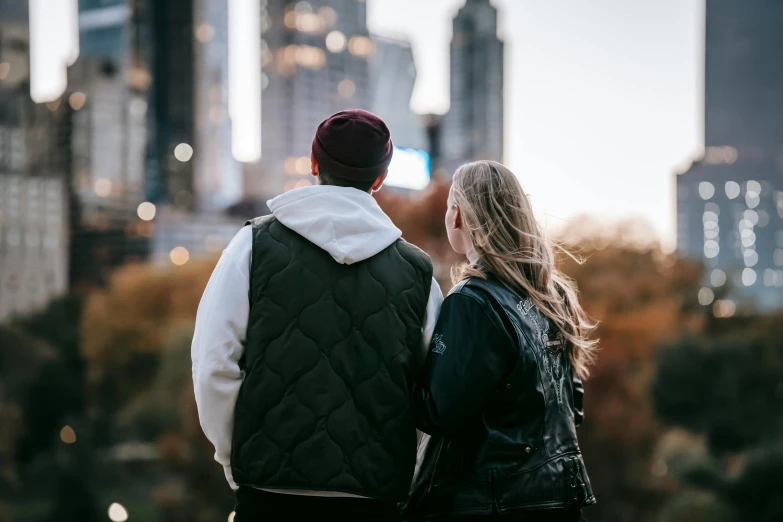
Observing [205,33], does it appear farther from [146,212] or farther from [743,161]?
[743,161]

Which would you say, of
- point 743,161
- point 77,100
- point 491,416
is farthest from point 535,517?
point 743,161

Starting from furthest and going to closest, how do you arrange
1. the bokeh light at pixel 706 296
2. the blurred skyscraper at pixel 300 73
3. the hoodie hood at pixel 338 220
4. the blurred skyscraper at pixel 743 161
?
1. the blurred skyscraper at pixel 743 161
2. the blurred skyscraper at pixel 300 73
3. the bokeh light at pixel 706 296
4. the hoodie hood at pixel 338 220

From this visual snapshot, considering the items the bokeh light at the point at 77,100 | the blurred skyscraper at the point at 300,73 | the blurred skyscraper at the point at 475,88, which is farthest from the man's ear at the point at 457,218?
the blurred skyscraper at the point at 475,88

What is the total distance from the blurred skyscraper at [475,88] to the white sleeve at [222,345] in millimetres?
140295

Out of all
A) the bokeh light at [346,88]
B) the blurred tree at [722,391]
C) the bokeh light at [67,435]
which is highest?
the bokeh light at [346,88]

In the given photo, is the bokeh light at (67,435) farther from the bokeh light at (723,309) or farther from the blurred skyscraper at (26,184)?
the blurred skyscraper at (26,184)

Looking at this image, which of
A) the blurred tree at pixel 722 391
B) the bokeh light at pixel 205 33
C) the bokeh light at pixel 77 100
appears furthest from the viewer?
the bokeh light at pixel 205 33

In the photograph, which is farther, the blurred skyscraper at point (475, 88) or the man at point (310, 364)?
the blurred skyscraper at point (475, 88)

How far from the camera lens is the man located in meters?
2.80

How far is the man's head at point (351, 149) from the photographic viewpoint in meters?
3.00

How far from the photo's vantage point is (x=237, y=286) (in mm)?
2852

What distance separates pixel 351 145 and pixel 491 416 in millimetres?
978

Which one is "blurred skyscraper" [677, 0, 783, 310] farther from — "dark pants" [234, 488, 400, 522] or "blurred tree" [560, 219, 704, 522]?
"dark pants" [234, 488, 400, 522]

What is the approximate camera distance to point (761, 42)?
197 meters
